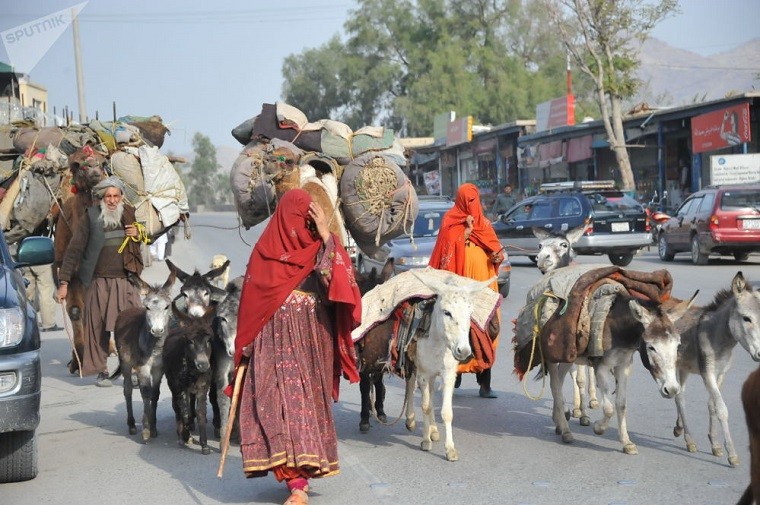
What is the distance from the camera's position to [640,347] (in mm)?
7766

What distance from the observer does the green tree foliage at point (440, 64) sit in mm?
73812

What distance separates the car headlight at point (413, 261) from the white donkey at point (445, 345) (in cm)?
1017

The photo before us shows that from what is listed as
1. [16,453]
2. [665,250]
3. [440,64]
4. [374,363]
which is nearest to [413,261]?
[665,250]

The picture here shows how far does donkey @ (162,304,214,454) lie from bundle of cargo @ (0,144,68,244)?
4.72 m

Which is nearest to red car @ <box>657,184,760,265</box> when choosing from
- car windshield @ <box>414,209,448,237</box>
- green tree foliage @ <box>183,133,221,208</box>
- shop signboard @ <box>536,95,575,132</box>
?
car windshield @ <box>414,209,448,237</box>

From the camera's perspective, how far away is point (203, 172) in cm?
10881

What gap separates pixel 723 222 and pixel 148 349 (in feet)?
57.5

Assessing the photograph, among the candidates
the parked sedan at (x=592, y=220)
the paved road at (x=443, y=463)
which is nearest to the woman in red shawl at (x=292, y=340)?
the paved road at (x=443, y=463)

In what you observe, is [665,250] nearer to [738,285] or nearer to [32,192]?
[32,192]

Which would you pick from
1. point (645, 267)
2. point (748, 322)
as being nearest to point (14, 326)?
point (748, 322)

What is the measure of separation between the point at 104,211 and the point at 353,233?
10.4ft

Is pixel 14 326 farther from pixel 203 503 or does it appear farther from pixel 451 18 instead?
pixel 451 18

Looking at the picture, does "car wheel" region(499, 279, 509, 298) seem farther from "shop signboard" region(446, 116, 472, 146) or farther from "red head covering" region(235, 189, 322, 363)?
"shop signboard" region(446, 116, 472, 146)

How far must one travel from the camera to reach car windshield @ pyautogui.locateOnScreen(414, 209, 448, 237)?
19.8 metres
